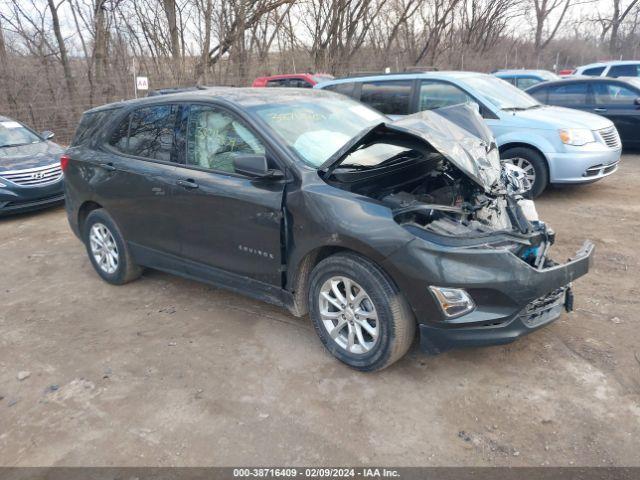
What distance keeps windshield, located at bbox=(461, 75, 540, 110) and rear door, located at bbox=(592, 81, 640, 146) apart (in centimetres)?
303

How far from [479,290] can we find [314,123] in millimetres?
1889

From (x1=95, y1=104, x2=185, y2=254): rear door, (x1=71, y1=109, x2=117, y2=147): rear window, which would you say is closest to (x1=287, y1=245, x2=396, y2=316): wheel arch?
(x1=95, y1=104, x2=185, y2=254): rear door

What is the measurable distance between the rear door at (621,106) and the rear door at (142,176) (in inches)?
350

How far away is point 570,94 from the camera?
10156 millimetres

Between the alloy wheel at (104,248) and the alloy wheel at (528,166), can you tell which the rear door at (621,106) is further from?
the alloy wheel at (104,248)

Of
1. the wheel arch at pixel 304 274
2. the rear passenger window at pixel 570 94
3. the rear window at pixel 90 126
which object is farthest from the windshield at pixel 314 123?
the rear passenger window at pixel 570 94

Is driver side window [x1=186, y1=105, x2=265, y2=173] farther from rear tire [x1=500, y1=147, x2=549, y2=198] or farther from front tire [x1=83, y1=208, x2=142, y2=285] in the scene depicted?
rear tire [x1=500, y1=147, x2=549, y2=198]

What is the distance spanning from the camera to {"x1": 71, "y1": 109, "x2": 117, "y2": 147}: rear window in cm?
499

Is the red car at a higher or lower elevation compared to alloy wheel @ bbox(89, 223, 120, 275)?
higher

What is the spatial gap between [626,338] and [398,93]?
17.1ft

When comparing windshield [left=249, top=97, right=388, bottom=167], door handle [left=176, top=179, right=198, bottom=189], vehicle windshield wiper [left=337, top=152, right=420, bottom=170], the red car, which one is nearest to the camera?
vehicle windshield wiper [left=337, top=152, right=420, bottom=170]

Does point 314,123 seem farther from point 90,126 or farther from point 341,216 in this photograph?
point 90,126

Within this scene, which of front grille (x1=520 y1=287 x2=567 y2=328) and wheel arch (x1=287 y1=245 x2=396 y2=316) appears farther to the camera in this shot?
wheel arch (x1=287 y1=245 x2=396 y2=316)

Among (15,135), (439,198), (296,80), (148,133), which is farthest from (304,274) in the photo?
(296,80)
